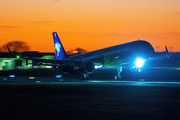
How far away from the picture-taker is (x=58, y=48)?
49.8 meters

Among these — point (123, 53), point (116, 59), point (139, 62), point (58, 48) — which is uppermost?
point (58, 48)

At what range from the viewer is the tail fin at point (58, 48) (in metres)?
49.6

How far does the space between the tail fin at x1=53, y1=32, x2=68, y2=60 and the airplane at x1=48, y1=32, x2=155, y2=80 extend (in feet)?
20.6

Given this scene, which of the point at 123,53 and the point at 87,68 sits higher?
the point at 123,53

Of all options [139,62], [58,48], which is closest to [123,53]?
[139,62]

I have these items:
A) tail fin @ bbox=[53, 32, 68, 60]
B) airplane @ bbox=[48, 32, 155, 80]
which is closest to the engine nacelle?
airplane @ bbox=[48, 32, 155, 80]

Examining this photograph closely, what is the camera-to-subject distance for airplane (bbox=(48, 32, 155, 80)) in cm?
4000

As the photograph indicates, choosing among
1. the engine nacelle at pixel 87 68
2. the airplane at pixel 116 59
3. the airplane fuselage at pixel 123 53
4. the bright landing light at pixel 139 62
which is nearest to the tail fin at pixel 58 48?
the airplane at pixel 116 59

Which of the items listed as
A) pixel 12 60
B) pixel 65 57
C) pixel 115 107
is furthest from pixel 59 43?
pixel 12 60

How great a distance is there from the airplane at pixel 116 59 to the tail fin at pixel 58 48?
20.6 feet

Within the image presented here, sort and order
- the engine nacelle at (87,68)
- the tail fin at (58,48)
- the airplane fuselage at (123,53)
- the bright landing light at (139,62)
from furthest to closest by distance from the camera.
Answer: the tail fin at (58,48), the airplane fuselage at (123,53), the bright landing light at (139,62), the engine nacelle at (87,68)

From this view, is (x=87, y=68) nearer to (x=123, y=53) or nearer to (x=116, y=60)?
(x=116, y=60)

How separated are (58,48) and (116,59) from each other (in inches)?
489

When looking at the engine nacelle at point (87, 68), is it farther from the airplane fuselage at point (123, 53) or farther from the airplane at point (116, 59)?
the airplane fuselage at point (123, 53)
